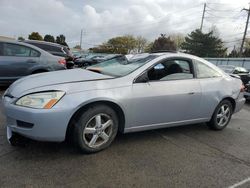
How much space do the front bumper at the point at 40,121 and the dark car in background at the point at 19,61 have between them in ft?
13.7

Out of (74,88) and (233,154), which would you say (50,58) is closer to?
(74,88)

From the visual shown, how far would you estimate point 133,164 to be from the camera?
3.23 meters

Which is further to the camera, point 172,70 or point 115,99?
point 172,70

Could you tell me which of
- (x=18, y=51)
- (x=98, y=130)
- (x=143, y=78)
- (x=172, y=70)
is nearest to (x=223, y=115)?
(x=172, y=70)

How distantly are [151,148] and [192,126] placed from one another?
164 cm

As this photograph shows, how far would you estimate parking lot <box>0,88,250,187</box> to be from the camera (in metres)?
2.79

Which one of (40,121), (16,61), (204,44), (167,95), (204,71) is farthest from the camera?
(204,44)

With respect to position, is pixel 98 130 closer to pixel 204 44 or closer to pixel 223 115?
pixel 223 115

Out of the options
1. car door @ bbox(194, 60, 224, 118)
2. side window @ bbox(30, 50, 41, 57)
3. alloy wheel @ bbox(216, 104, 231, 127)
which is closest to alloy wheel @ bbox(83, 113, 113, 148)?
car door @ bbox(194, 60, 224, 118)

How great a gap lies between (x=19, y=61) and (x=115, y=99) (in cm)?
467

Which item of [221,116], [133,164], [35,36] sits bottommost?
[133,164]

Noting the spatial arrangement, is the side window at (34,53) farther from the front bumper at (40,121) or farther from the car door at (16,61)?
the front bumper at (40,121)

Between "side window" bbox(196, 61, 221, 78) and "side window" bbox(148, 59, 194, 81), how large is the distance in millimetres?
184

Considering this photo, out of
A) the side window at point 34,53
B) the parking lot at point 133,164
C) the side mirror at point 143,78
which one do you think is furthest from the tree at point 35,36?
the side mirror at point 143,78
